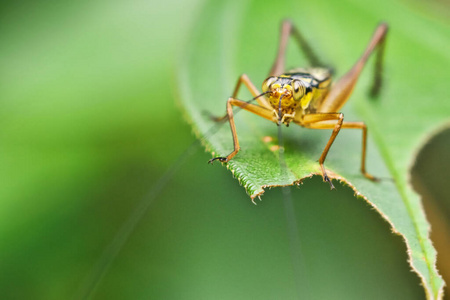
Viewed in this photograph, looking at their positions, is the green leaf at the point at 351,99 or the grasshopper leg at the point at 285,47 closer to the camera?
the green leaf at the point at 351,99

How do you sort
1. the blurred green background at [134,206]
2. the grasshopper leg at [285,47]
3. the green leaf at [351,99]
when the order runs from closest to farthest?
the green leaf at [351,99] → the blurred green background at [134,206] → the grasshopper leg at [285,47]

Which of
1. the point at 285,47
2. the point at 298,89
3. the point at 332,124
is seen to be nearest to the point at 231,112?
the point at 298,89

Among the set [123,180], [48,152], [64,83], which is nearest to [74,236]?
[123,180]

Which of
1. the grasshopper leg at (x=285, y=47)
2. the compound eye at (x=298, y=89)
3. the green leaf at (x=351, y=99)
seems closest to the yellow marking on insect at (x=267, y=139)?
the green leaf at (x=351, y=99)

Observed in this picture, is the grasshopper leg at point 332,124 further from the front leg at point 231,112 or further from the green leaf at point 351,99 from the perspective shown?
the front leg at point 231,112

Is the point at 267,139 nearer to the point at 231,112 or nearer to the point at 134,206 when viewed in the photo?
the point at 231,112

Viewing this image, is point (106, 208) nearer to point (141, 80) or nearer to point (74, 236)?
point (74, 236)

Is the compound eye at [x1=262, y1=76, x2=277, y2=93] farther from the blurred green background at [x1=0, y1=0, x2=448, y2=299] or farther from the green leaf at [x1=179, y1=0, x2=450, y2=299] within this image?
the blurred green background at [x1=0, y1=0, x2=448, y2=299]
